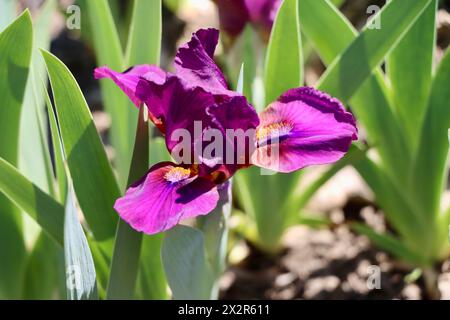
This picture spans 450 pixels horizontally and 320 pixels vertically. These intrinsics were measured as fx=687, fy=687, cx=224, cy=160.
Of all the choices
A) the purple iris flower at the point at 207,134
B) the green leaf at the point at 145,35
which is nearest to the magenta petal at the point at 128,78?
the purple iris flower at the point at 207,134

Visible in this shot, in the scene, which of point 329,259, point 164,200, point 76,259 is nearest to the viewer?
point 164,200

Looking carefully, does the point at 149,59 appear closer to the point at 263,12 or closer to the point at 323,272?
the point at 263,12

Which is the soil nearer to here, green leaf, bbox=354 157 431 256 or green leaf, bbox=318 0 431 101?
green leaf, bbox=354 157 431 256

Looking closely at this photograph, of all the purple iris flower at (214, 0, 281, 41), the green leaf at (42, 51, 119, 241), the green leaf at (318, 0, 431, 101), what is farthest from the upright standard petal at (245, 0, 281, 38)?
the green leaf at (42, 51, 119, 241)

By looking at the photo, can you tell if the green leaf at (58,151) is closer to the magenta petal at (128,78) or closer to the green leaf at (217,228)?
the magenta petal at (128,78)
